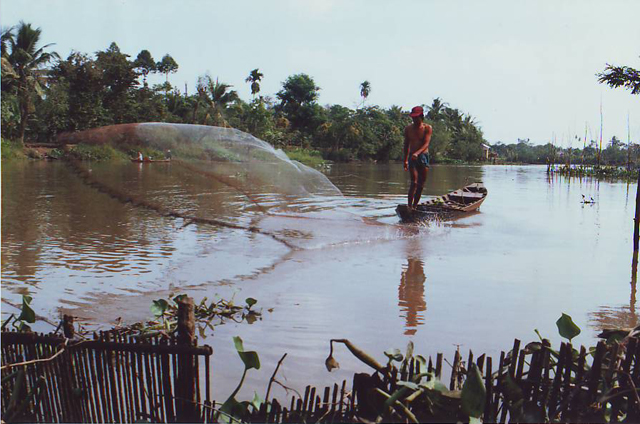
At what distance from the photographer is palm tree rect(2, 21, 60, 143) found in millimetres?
29938

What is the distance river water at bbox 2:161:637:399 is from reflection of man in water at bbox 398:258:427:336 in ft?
0.09

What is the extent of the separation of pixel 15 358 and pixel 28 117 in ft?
112

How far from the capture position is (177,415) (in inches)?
115

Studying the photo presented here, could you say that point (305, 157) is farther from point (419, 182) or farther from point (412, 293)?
point (412, 293)

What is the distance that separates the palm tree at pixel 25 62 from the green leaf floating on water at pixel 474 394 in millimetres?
31547

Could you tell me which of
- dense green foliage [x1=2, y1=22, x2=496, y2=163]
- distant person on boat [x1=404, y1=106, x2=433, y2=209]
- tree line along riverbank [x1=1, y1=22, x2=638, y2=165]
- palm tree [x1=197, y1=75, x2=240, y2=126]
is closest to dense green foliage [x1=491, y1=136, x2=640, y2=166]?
tree line along riverbank [x1=1, y1=22, x2=638, y2=165]

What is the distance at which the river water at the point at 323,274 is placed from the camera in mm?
4754

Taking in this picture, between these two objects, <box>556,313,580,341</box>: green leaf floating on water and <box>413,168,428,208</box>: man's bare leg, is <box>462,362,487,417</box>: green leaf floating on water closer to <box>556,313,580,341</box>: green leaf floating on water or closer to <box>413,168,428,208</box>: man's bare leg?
<box>556,313,580,341</box>: green leaf floating on water

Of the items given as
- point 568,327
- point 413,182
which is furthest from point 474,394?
point 413,182

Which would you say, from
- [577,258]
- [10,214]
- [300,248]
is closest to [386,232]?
[300,248]

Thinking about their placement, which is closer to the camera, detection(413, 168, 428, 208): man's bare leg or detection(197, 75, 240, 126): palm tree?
detection(413, 168, 428, 208): man's bare leg

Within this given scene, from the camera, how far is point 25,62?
101 feet

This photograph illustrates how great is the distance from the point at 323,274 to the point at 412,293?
3.95 feet

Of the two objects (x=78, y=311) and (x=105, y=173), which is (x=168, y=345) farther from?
(x=105, y=173)
